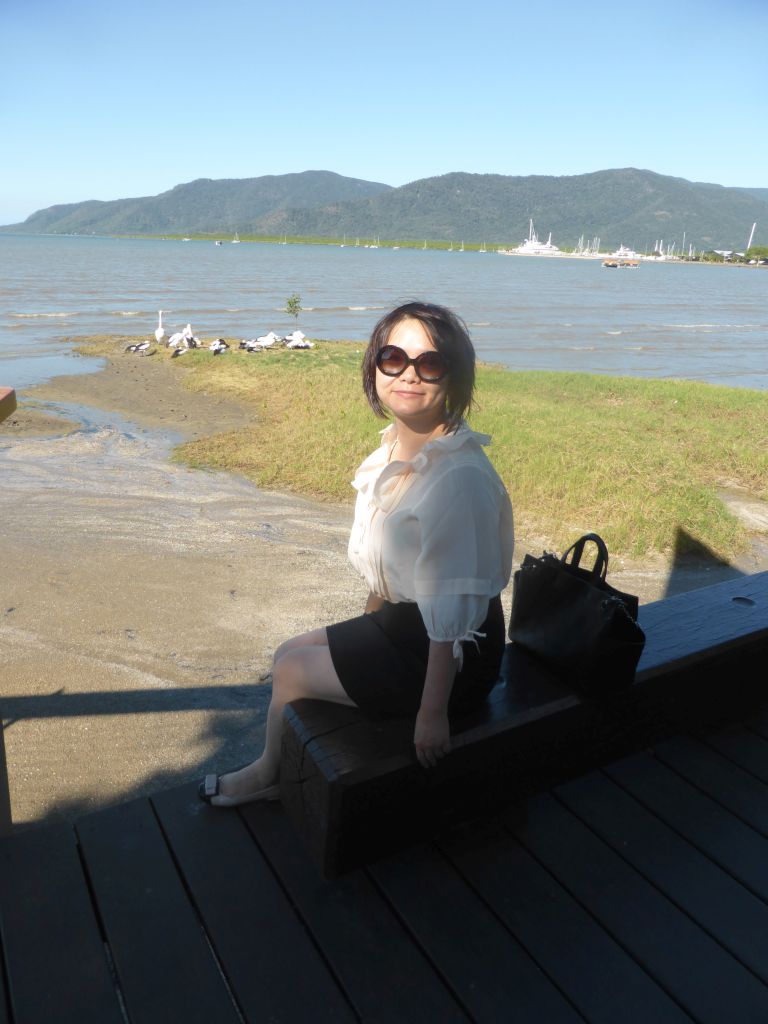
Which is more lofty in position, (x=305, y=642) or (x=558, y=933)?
(x=305, y=642)

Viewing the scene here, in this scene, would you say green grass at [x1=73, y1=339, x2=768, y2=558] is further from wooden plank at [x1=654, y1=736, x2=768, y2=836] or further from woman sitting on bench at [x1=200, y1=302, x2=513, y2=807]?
woman sitting on bench at [x1=200, y1=302, x2=513, y2=807]

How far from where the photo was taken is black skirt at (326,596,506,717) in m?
Answer: 1.93

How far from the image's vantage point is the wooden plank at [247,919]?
5.28 ft

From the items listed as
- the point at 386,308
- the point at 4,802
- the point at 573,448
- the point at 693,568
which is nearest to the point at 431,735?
the point at 4,802

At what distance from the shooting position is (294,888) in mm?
1886

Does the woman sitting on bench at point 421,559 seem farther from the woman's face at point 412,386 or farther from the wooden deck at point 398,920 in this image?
the wooden deck at point 398,920

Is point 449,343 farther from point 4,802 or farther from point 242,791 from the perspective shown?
point 4,802

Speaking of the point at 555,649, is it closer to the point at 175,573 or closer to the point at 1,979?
the point at 1,979

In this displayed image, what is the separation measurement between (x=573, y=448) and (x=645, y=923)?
706 centimetres

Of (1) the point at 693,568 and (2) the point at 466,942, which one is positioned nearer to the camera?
(2) the point at 466,942

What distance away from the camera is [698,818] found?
→ 2.21 m

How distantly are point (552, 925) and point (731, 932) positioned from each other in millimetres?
408

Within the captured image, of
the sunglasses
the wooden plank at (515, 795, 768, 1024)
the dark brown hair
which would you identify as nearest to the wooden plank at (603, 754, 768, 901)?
the wooden plank at (515, 795, 768, 1024)

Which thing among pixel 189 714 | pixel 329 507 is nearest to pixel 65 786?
pixel 189 714
